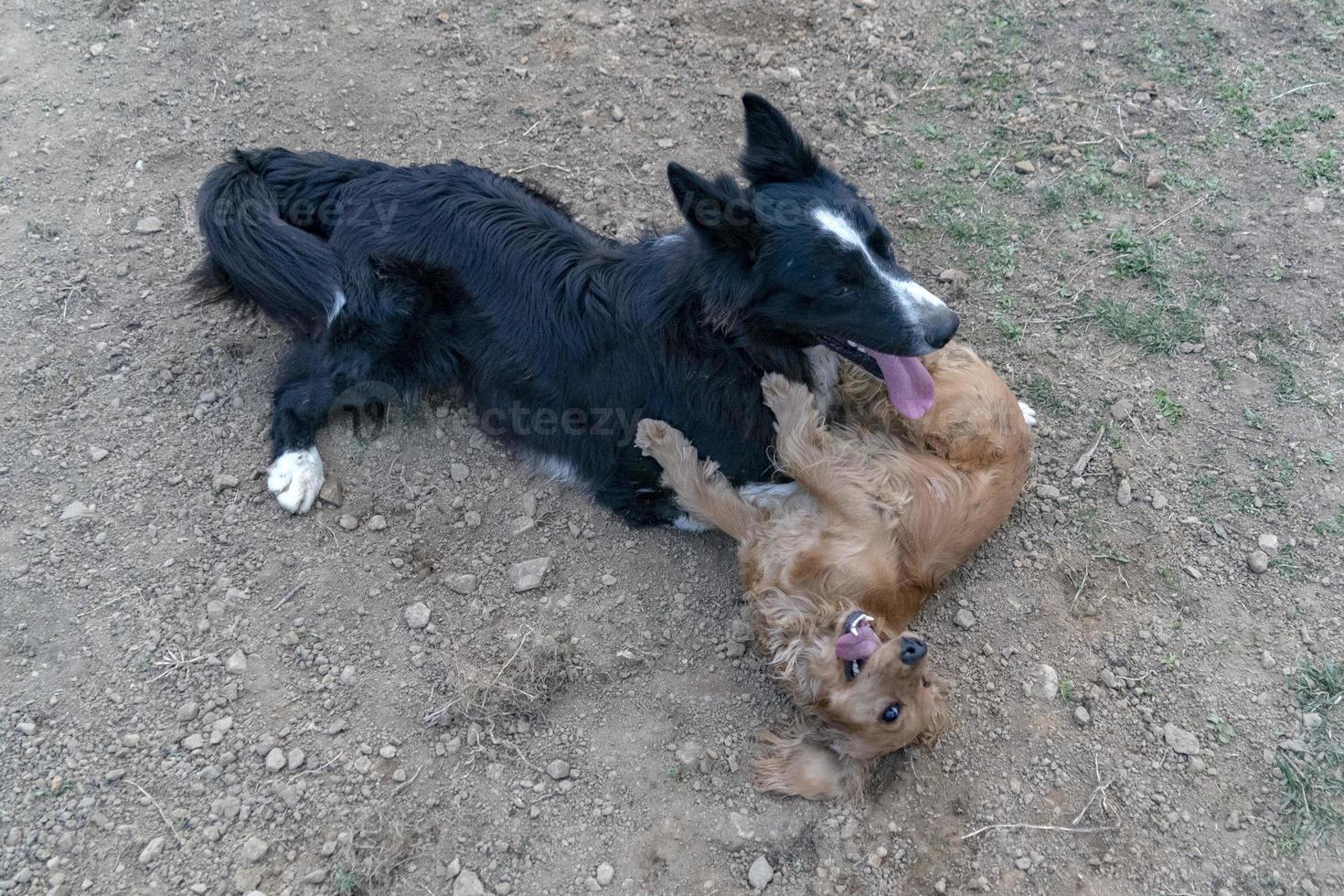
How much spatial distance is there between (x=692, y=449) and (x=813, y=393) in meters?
0.59

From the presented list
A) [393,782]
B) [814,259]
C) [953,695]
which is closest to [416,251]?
[814,259]

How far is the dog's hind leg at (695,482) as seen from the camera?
365 cm

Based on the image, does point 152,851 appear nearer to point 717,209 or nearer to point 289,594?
point 289,594

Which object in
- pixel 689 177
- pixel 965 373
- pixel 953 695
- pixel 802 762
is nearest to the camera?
pixel 689 177

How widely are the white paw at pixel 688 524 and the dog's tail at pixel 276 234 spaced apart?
5.73 ft

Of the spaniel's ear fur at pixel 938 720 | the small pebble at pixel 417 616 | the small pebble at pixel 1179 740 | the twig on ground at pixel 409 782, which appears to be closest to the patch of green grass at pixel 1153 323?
the small pebble at pixel 1179 740

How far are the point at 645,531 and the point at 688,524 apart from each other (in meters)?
0.21

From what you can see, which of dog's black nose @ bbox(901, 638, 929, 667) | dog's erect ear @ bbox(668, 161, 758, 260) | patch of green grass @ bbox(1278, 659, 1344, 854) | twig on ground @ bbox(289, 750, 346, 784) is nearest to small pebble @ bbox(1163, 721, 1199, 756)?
patch of green grass @ bbox(1278, 659, 1344, 854)

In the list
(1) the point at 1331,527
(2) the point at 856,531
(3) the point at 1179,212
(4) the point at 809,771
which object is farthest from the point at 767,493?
(3) the point at 1179,212

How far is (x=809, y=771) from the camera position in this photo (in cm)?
312

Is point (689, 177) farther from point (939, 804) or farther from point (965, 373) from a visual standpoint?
point (939, 804)

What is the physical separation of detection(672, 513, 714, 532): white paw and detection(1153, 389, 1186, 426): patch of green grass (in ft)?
7.20

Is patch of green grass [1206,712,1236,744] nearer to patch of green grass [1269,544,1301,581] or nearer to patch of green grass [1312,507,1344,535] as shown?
patch of green grass [1269,544,1301,581]

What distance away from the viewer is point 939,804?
3207 mm
